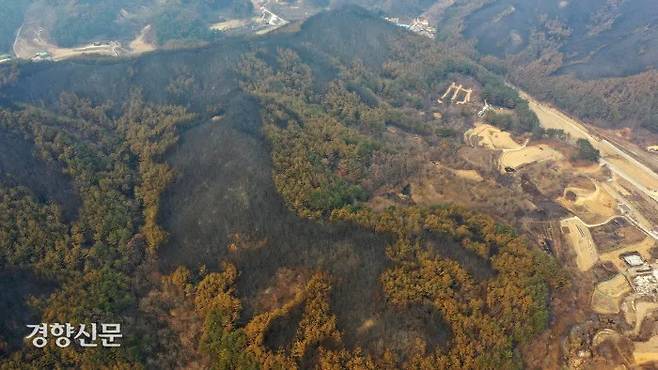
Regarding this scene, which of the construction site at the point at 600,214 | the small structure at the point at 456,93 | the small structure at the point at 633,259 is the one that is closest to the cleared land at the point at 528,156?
the construction site at the point at 600,214

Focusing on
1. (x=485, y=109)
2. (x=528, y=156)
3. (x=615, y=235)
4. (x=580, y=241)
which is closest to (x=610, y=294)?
(x=580, y=241)

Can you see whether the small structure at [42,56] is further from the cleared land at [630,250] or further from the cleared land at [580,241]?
the cleared land at [630,250]

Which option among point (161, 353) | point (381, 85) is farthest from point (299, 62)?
point (161, 353)

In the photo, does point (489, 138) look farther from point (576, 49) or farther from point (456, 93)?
point (576, 49)

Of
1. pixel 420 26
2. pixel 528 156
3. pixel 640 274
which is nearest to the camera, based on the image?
pixel 640 274

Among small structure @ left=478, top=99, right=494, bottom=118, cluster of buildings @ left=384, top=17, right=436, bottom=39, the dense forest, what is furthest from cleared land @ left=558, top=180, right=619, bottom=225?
cluster of buildings @ left=384, top=17, right=436, bottom=39

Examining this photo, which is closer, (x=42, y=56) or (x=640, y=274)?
(x=640, y=274)
